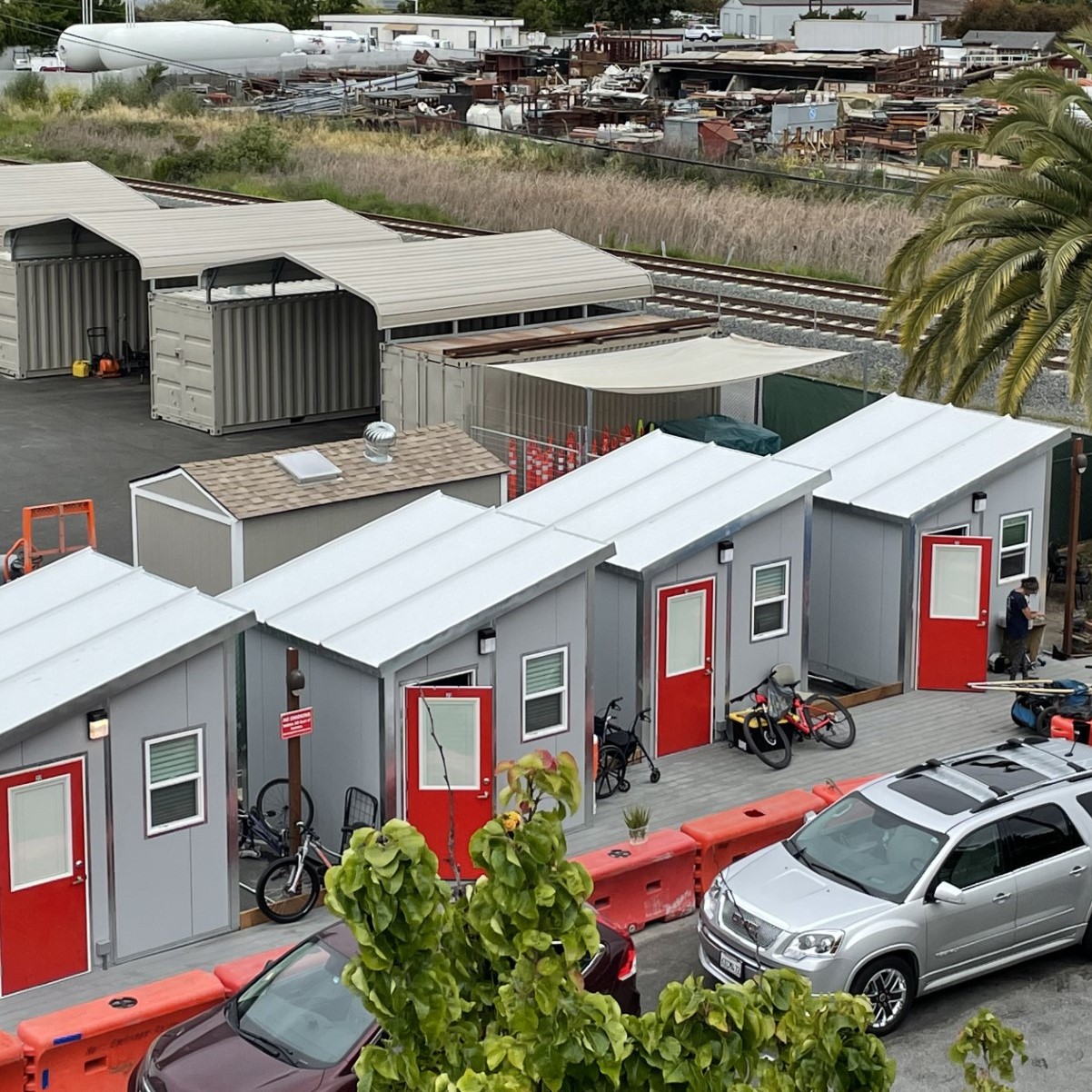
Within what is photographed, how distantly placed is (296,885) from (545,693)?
2721 mm

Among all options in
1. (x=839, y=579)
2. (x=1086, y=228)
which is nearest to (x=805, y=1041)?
(x=839, y=579)

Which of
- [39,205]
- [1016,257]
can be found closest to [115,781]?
[1016,257]

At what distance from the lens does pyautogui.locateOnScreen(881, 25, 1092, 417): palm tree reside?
21719 millimetres

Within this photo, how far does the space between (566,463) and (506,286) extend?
241 inches

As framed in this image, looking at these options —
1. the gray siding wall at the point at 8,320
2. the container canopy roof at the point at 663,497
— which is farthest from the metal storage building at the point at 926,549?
the gray siding wall at the point at 8,320

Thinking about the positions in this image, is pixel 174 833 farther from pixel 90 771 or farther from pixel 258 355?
→ pixel 258 355

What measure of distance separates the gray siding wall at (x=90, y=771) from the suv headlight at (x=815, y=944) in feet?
15.6

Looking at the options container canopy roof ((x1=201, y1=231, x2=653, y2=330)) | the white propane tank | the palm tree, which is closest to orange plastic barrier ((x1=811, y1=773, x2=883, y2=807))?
the palm tree

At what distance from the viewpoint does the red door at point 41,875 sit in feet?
41.4

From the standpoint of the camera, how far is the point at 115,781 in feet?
43.0

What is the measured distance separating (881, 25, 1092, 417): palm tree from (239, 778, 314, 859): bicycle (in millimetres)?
10740

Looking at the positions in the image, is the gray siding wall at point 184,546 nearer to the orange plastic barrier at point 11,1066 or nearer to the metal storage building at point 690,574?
the metal storage building at point 690,574

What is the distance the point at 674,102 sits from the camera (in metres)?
84.5

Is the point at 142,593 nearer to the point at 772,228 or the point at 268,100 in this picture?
the point at 772,228
